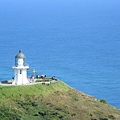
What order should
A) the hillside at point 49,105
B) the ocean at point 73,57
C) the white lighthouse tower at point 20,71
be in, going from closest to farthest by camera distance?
the hillside at point 49,105
the white lighthouse tower at point 20,71
the ocean at point 73,57

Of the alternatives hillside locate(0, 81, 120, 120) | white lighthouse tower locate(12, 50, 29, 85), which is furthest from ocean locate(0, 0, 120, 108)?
white lighthouse tower locate(12, 50, 29, 85)

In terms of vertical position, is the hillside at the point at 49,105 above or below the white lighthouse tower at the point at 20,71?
below

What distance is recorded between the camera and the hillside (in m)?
62.5

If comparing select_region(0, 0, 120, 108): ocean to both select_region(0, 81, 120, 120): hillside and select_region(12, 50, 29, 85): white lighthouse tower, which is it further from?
select_region(12, 50, 29, 85): white lighthouse tower

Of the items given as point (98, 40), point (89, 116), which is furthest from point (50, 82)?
point (98, 40)

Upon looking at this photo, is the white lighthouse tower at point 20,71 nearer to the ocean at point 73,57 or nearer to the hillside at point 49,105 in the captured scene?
the hillside at point 49,105

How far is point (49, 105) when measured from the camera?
212ft

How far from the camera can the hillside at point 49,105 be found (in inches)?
2462

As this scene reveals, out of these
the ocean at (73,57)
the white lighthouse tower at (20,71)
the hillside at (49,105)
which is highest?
the ocean at (73,57)

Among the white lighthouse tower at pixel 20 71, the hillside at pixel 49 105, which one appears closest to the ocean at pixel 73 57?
the hillside at pixel 49 105

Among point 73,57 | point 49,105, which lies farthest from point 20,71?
point 73,57

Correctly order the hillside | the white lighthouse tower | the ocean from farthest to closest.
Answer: the ocean
the white lighthouse tower
the hillside

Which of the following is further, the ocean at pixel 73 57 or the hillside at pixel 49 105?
the ocean at pixel 73 57

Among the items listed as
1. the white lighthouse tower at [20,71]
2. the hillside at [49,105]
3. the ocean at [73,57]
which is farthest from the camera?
the ocean at [73,57]
